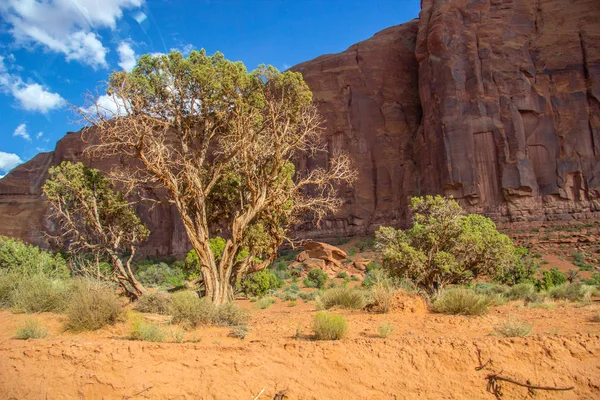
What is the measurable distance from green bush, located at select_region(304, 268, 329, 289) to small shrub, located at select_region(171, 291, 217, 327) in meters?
18.7

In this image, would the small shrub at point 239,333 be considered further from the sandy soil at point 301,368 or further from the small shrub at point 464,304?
the small shrub at point 464,304

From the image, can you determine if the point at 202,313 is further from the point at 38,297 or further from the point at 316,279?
the point at 316,279

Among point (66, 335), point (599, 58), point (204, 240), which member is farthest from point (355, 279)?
point (599, 58)

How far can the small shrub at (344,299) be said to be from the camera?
1020cm

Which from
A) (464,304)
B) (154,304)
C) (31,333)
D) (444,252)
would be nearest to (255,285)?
(444,252)

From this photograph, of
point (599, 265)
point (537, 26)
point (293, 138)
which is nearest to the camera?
point (293, 138)

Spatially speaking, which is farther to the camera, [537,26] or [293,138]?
[537,26]

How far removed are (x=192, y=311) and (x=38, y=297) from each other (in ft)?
12.2

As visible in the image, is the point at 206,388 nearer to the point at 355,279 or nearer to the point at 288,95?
the point at 288,95

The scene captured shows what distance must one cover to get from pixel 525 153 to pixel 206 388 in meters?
37.1

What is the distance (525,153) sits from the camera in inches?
1414

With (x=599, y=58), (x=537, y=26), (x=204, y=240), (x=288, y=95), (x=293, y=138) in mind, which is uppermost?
(x=537, y=26)

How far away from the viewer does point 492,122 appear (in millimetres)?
36719

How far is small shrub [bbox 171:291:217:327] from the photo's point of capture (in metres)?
7.69
